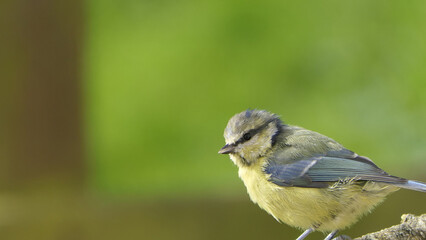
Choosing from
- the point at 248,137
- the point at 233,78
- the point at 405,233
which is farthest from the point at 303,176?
the point at 233,78

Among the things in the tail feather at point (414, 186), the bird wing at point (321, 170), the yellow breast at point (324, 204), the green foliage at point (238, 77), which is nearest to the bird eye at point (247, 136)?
the bird wing at point (321, 170)

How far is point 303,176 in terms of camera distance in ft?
7.57

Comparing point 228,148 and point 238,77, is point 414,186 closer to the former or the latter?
point 228,148

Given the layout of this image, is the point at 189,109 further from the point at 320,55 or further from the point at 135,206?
the point at 135,206

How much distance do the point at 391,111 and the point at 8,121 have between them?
102 inches

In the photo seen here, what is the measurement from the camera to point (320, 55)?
4.37m

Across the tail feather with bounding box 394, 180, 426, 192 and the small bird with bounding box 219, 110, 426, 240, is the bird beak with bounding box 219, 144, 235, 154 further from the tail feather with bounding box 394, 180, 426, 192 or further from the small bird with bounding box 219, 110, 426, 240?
the tail feather with bounding box 394, 180, 426, 192

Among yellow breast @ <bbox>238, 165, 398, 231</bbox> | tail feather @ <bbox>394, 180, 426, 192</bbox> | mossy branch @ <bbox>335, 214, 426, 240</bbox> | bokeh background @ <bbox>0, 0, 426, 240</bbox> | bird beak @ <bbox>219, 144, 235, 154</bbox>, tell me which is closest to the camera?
mossy branch @ <bbox>335, 214, 426, 240</bbox>

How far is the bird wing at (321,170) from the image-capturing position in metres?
2.24

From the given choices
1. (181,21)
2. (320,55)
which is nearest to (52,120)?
(181,21)

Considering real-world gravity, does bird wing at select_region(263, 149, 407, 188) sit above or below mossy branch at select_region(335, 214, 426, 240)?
above

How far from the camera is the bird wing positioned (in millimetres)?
2238

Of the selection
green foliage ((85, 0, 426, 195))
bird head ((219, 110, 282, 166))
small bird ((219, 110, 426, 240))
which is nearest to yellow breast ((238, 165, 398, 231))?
small bird ((219, 110, 426, 240))

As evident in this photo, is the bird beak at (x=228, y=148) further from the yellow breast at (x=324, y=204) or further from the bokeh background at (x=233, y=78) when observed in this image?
the bokeh background at (x=233, y=78)
